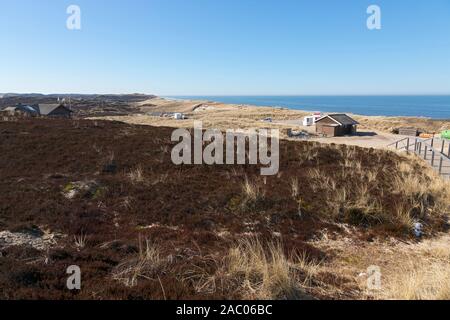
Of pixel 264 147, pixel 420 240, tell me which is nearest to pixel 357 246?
pixel 420 240

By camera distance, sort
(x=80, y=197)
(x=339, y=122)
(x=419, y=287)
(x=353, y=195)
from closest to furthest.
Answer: (x=419, y=287) → (x=80, y=197) → (x=353, y=195) → (x=339, y=122)

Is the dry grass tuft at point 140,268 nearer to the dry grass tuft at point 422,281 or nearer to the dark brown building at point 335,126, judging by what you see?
the dry grass tuft at point 422,281

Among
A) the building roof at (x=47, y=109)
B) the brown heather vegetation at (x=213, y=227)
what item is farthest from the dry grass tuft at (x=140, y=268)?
the building roof at (x=47, y=109)

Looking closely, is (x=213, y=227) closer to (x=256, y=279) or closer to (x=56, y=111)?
(x=256, y=279)

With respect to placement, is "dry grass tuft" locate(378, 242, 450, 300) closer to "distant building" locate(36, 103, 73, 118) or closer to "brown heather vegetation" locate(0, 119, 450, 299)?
"brown heather vegetation" locate(0, 119, 450, 299)

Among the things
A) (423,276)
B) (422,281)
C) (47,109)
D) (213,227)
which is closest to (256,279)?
(422,281)
